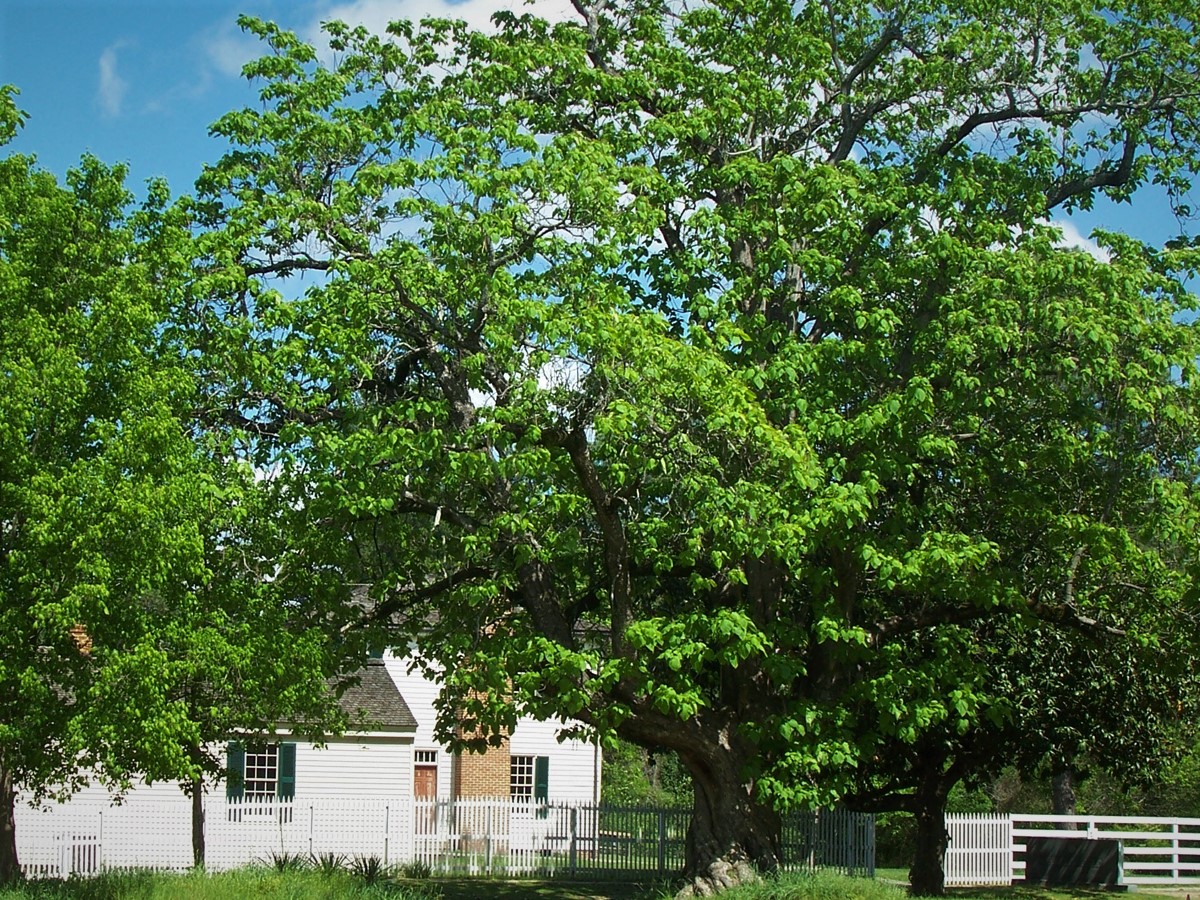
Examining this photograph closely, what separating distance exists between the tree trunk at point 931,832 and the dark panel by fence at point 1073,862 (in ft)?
18.7

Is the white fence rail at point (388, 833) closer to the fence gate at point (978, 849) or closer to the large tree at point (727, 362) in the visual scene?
the fence gate at point (978, 849)

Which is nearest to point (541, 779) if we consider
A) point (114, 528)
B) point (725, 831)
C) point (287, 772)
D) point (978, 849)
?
point (287, 772)

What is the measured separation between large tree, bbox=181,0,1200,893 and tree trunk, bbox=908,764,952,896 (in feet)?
17.8

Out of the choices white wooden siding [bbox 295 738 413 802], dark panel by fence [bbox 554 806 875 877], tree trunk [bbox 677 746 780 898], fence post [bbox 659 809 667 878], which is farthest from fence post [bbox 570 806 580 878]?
tree trunk [bbox 677 746 780 898]

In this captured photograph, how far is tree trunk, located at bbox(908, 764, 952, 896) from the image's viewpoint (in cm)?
2614

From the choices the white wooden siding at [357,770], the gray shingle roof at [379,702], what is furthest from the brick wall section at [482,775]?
the white wooden siding at [357,770]

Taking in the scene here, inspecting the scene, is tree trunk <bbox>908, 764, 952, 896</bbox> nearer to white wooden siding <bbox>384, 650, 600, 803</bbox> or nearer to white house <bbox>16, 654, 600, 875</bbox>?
white house <bbox>16, 654, 600, 875</bbox>

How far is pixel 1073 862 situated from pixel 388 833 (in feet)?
51.7

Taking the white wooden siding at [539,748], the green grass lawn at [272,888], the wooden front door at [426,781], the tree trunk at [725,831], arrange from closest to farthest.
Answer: the green grass lawn at [272,888]
the tree trunk at [725,831]
the wooden front door at [426,781]
the white wooden siding at [539,748]

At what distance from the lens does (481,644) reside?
1859cm

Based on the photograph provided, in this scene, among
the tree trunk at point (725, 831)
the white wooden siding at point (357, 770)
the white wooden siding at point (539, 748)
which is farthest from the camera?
the white wooden siding at point (539, 748)

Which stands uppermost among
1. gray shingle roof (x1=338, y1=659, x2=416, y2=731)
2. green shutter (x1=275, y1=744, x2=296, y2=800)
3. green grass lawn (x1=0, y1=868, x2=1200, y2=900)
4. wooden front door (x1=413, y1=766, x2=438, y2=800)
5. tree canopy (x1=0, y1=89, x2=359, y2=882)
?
tree canopy (x1=0, y1=89, x2=359, y2=882)

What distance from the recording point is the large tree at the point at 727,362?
17.1 m

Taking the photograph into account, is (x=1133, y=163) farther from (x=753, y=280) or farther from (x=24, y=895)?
(x=24, y=895)
